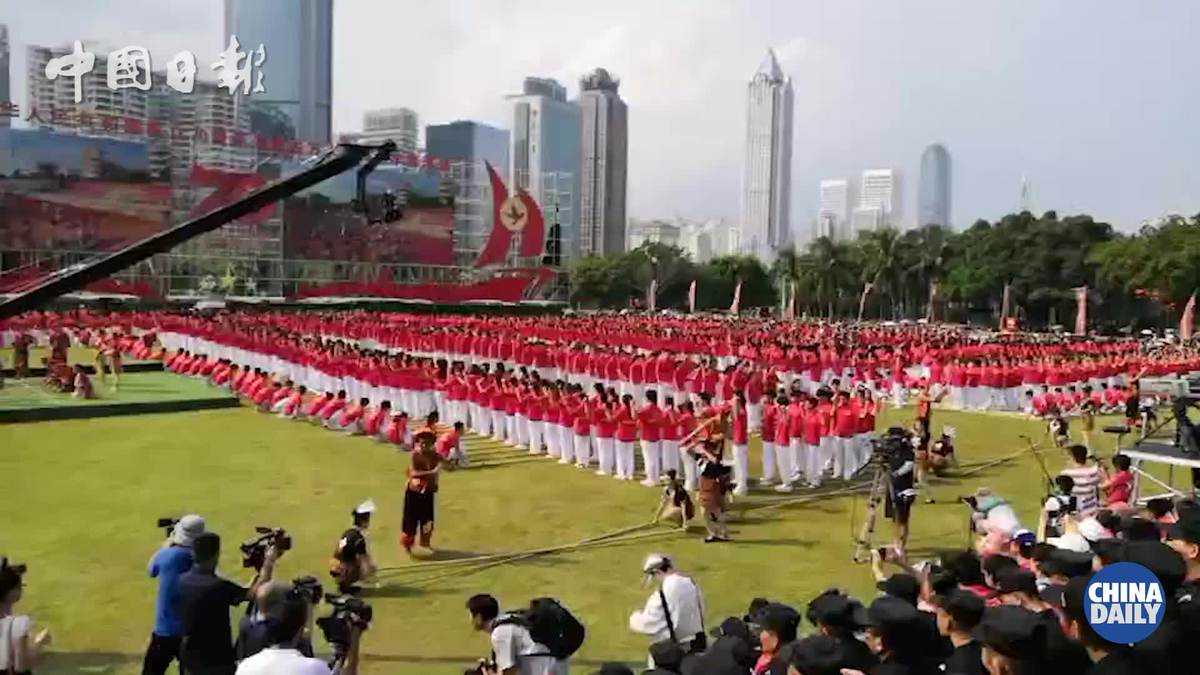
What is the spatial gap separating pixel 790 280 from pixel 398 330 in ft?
149

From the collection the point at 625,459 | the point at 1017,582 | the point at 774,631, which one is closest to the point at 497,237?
the point at 625,459

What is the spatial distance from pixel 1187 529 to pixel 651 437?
26.6 feet

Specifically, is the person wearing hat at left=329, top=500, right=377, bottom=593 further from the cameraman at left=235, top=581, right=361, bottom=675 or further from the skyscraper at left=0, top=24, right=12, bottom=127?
the skyscraper at left=0, top=24, right=12, bottom=127

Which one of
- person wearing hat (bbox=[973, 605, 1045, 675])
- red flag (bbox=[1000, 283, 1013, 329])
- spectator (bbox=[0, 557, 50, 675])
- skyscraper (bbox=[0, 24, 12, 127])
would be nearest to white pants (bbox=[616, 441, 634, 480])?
spectator (bbox=[0, 557, 50, 675])

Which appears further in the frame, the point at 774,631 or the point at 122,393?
the point at 122,393

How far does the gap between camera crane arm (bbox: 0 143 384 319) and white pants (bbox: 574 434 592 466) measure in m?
6.82

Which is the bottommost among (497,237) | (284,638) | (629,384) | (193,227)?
(629,384)

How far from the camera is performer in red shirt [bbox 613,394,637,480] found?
13344mm

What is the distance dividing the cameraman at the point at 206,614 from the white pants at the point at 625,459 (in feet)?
28.1

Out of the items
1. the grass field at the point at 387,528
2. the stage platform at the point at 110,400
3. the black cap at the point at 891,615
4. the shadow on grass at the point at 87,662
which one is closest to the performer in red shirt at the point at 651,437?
the grass field at the point at 387,528

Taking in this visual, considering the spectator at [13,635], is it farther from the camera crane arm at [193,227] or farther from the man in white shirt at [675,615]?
the man in white shirt at [675,615]

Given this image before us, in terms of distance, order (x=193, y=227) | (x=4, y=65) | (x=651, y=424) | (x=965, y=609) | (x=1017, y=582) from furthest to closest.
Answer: (x=4, y=65), (x=651, y=424), (x=193, y=227), (x=1017, y=582), (x=965, y=609)

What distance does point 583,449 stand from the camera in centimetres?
1447

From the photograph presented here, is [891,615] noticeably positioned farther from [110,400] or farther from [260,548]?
[110,400]
